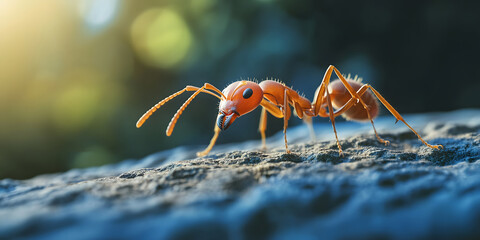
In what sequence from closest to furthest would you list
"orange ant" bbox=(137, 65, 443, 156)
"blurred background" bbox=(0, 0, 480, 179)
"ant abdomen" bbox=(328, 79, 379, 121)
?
"orange ant" bbox=(137, 65, 443, 156) → "ant abdomen" bbox=(328, 79, 379, 121) → "blurred background" bbox=(0, 0, 480, 179)

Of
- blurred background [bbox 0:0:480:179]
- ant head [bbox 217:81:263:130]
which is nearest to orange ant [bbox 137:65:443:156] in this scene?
ant head [bbox 217:81:263:130]

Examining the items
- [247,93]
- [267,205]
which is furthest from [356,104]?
[267,205]

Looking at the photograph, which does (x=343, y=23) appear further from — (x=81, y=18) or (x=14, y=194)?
(x=14, y=194)

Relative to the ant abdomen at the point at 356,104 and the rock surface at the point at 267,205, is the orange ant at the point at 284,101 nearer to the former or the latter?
the ant abdomen at the point at 356,104

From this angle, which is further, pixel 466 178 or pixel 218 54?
pixel 218 54

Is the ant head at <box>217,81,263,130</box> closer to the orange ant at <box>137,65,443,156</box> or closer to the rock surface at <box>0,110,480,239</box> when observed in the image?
the orange ant at <box>137,65,443,156</box>

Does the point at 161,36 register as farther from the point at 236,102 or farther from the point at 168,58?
the point at 236,102

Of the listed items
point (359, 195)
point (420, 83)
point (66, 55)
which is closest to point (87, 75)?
point (66, 55)

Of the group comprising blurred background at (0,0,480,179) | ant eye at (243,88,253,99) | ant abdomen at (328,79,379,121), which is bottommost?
ant abdomen at (328,79,379,121)
